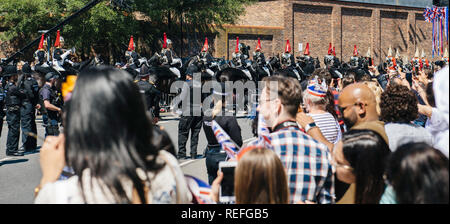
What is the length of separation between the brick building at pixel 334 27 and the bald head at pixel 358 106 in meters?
27.0

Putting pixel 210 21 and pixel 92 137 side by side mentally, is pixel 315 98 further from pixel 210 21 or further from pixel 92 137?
pixel 210 21

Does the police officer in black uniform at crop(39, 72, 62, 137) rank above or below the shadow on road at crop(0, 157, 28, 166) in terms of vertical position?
above

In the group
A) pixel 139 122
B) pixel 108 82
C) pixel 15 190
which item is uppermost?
pixel 108 82

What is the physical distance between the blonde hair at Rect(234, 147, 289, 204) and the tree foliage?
62.1 ft

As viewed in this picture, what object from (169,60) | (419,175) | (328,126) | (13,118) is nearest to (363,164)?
(419,175)

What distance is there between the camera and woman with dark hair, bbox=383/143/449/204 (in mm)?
2102

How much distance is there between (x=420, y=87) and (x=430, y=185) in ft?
17.3

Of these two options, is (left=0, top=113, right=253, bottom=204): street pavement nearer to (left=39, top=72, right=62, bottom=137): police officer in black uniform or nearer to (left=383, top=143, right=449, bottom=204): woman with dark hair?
(left=39, top=72, right=62, bottom=137): police officer in black uniform

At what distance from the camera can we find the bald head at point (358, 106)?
3914mm

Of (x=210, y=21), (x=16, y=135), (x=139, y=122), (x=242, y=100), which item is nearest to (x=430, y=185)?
(x=139, y=122)

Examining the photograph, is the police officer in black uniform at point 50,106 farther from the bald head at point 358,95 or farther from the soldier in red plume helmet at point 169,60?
the soldier in red plume helmet at point 169,60

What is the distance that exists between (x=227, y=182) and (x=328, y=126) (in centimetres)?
189

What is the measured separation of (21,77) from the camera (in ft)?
36.7

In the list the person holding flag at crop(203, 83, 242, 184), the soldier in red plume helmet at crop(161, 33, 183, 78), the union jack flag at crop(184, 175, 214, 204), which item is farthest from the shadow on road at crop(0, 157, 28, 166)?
the soldier in red plume helmet at crop(161, 33, 183, 78)
